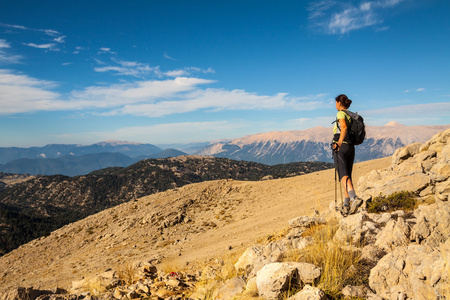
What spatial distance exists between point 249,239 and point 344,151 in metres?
7.62

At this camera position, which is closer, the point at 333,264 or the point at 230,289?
the point at 333,264

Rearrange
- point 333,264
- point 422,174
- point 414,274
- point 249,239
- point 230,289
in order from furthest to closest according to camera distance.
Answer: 1. point 249,239
2. point 422,174
3. point 230,289
4. point 333,264
5. point 414,274

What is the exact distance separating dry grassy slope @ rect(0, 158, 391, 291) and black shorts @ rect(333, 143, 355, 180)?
648 cm

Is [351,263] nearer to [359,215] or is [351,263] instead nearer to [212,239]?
[359,215]

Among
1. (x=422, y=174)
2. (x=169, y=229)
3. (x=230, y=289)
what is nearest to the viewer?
(x=230, y=289)

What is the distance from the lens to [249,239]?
12766mm

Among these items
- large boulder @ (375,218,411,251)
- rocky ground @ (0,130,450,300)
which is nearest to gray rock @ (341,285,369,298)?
rocky ground @ (0,130,450,300)

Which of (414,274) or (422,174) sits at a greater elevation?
(422,174)

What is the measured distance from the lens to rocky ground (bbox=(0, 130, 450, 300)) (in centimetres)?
383

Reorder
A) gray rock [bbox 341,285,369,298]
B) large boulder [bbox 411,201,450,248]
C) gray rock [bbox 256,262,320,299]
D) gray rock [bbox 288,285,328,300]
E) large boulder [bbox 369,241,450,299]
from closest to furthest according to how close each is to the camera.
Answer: large boulder [bbox 369,241,450,299], gray rock [bbox 288,285,328,300], gray rock [bbox 341,285,369,298], gray rock [bbox 256,262,320,299], large boulder [bbox 411,201,450,248]

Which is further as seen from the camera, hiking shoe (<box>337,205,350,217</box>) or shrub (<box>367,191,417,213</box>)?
shrub (<box>367,191,417,213</box>)

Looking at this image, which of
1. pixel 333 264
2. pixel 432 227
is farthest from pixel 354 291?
pixel 432 227

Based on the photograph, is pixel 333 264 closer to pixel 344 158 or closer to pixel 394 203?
pixel 344 158

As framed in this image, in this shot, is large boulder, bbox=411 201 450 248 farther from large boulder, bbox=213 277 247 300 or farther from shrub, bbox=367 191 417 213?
large boulder, bbox=213 277 247 300
